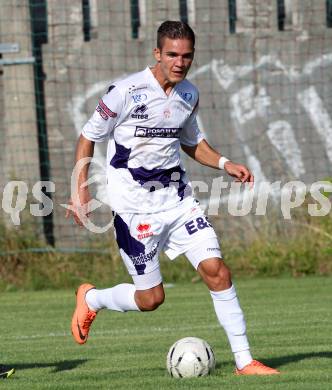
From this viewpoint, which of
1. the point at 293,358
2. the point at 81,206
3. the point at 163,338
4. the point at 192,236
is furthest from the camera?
the point at 163,338

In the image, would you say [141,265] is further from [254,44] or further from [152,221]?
[254,44]

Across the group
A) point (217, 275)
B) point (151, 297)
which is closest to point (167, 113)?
point (217, 275)

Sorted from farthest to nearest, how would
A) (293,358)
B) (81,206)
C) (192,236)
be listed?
1. (293,358)
2. (192,236)
3. (81,206)

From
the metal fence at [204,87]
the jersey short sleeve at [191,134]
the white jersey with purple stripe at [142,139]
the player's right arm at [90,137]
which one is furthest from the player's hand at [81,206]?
the metal fence at [204,87]

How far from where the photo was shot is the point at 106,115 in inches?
282

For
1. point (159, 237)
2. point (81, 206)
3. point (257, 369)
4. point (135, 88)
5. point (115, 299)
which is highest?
point (135, 88)

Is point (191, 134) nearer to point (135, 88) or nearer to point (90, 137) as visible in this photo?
point (135, 88)

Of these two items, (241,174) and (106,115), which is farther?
(106,115)

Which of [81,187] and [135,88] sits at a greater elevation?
[135,88]

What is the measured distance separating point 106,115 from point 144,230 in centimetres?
75

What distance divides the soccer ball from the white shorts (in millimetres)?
537

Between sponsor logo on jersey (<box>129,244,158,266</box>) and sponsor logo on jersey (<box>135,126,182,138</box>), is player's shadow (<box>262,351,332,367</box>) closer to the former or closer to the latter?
sponsor logo on jersey (<box>129,244,158,266</box>)

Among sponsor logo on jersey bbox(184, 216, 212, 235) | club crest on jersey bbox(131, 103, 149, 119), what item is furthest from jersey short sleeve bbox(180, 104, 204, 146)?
sponsor logo on jersey bbox(184, 216, 212, 235)

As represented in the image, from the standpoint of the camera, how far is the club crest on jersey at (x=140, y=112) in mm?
7168
